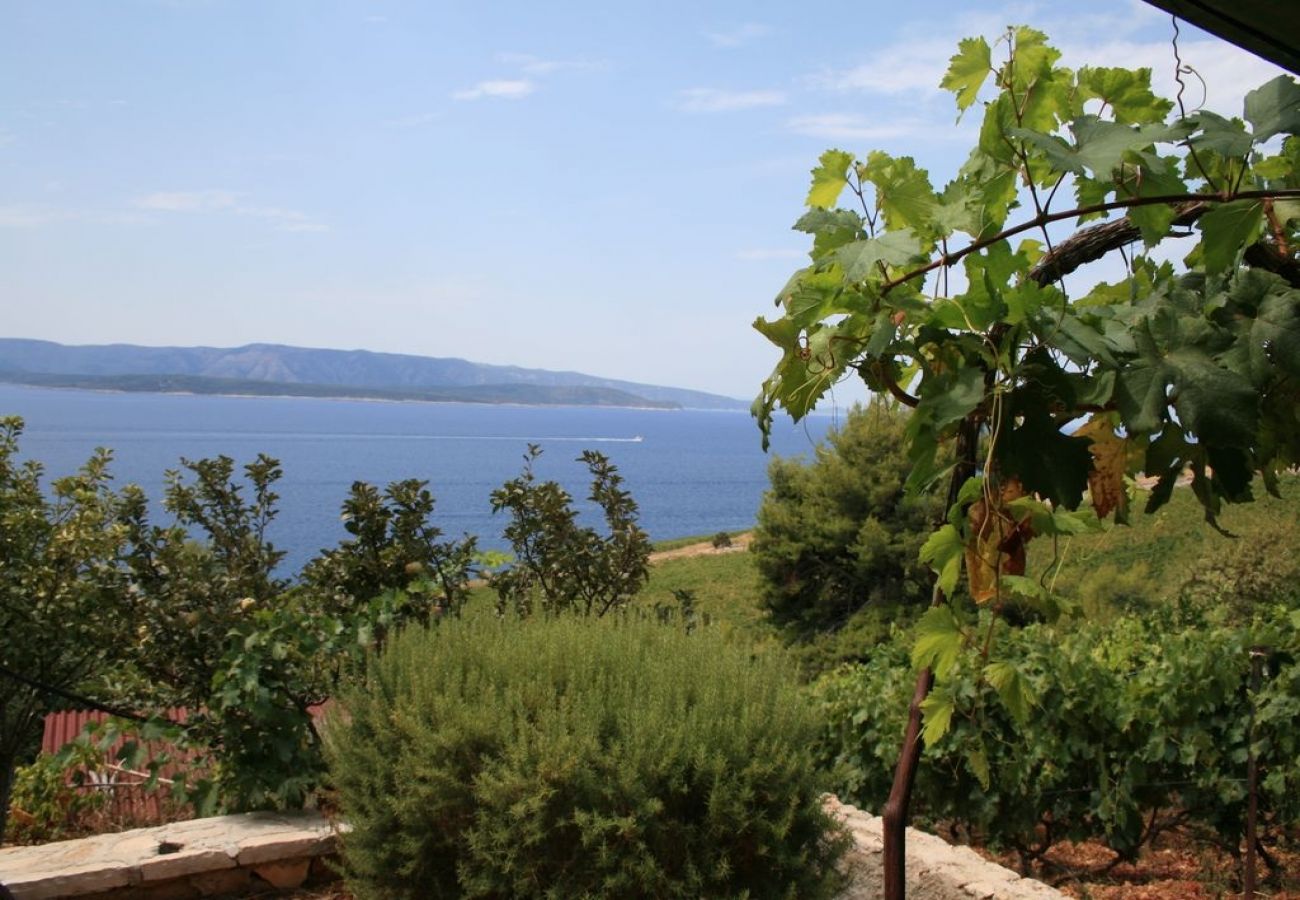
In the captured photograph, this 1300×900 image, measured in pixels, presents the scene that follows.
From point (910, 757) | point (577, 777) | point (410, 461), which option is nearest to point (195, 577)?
point (577, 777)

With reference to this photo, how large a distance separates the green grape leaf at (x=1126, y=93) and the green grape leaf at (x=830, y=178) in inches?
13.8

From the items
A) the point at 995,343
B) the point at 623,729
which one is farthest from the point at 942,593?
the point at 623,729

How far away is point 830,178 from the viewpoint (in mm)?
1549

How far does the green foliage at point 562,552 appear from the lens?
5453 millimetres

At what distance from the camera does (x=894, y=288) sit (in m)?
1.53

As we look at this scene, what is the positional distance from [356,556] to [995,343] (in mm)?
3761

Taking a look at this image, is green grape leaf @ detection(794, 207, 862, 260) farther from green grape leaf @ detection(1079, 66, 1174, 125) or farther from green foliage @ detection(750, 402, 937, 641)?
green foliage @ detection(750, 402, 937, 641)

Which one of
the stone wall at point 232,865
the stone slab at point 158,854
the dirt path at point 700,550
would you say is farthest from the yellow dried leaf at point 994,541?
the dirt path at point 700,550

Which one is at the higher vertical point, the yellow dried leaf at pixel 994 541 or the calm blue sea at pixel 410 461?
the yellow dried leaf at pixel 994 541

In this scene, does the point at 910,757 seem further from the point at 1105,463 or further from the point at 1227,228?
the point at 1227,228

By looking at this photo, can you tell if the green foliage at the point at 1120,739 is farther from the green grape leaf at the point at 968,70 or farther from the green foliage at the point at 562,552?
the green grape leaf at the point at 968,70

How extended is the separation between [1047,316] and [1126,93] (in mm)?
352

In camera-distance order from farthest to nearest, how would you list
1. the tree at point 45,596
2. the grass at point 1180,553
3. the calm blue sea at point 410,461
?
1. the calm blue sea at point 410,461
2. the grass at point 1180,553
3. the tree at point 45,596

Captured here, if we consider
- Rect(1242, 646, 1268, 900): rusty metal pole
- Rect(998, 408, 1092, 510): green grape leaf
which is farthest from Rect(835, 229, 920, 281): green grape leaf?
Rect(1242, 646, 1268, 900): rusty metal pole
